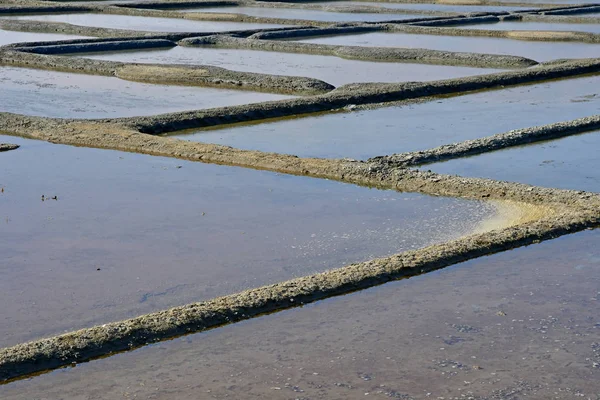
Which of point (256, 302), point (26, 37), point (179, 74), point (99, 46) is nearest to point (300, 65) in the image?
point (179, 74)

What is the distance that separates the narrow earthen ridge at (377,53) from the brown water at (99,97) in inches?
134

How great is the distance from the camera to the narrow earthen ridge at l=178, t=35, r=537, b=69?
12.8 metres

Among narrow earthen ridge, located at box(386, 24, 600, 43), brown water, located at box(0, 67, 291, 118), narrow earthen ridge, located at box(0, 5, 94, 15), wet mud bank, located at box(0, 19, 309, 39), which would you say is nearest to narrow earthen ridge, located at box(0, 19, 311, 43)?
wet mud bank, located at box(0, 19, 309, 39)

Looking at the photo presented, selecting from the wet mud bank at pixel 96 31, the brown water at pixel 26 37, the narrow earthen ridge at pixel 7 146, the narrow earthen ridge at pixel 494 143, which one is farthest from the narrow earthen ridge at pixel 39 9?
the narrow earthen ridge at pixel 494 143

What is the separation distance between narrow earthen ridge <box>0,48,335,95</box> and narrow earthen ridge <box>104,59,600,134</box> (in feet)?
1.82

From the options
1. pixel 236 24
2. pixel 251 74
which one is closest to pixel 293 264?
pixel 251 74

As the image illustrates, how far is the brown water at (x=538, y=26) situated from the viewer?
679 inches

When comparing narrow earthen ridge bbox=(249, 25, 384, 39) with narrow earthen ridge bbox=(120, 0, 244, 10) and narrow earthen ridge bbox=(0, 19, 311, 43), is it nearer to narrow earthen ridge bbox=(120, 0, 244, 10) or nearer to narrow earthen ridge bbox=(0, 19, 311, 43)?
narrow earthen ridge bbox=(0, 19, 311, 43)

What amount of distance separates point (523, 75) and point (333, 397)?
851 cm

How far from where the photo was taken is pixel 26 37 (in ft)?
52.3

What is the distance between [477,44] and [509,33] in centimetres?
139

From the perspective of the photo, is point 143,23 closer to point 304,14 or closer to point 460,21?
point 304,14

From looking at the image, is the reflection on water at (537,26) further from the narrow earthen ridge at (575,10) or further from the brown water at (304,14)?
the brown water at (304,14)

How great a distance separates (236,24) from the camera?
18.4m
